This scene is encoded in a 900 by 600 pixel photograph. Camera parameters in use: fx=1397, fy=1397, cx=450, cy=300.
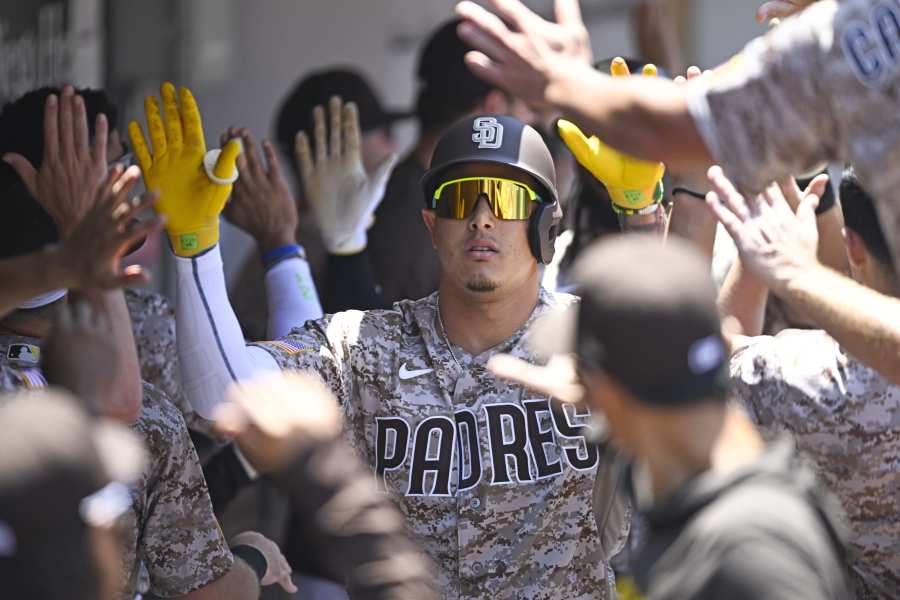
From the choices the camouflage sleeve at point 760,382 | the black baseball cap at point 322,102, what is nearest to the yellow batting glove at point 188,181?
the camouflage sleeve at point 760,382

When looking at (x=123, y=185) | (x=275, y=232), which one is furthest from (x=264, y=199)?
(x=123, y=185)

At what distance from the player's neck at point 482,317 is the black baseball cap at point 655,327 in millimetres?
1658

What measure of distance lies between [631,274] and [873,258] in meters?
1.23

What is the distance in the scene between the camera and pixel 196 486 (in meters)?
3.72

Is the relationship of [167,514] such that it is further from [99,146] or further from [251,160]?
[251,160]

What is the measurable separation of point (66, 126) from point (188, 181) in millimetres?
498

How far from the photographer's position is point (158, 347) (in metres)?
4.84

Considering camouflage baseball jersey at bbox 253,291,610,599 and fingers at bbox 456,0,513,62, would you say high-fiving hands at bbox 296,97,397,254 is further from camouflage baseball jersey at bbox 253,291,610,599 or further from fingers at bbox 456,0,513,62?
fingers at bbox 456,0,513,62

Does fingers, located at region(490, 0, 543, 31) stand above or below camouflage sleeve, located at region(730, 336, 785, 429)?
above

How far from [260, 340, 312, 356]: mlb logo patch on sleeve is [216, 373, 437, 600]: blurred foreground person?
1.10m

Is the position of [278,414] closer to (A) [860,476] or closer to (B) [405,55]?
(A) [860,476]

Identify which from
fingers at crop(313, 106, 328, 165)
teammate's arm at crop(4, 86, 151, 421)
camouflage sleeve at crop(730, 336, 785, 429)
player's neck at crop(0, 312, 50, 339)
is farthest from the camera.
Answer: fingers at crop(313, 106, 328, 165)

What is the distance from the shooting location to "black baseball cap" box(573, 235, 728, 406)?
2338mm

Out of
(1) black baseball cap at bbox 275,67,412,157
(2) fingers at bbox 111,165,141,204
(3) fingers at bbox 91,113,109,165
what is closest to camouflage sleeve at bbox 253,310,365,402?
(3) fingers at bbox 91,113,109,165
